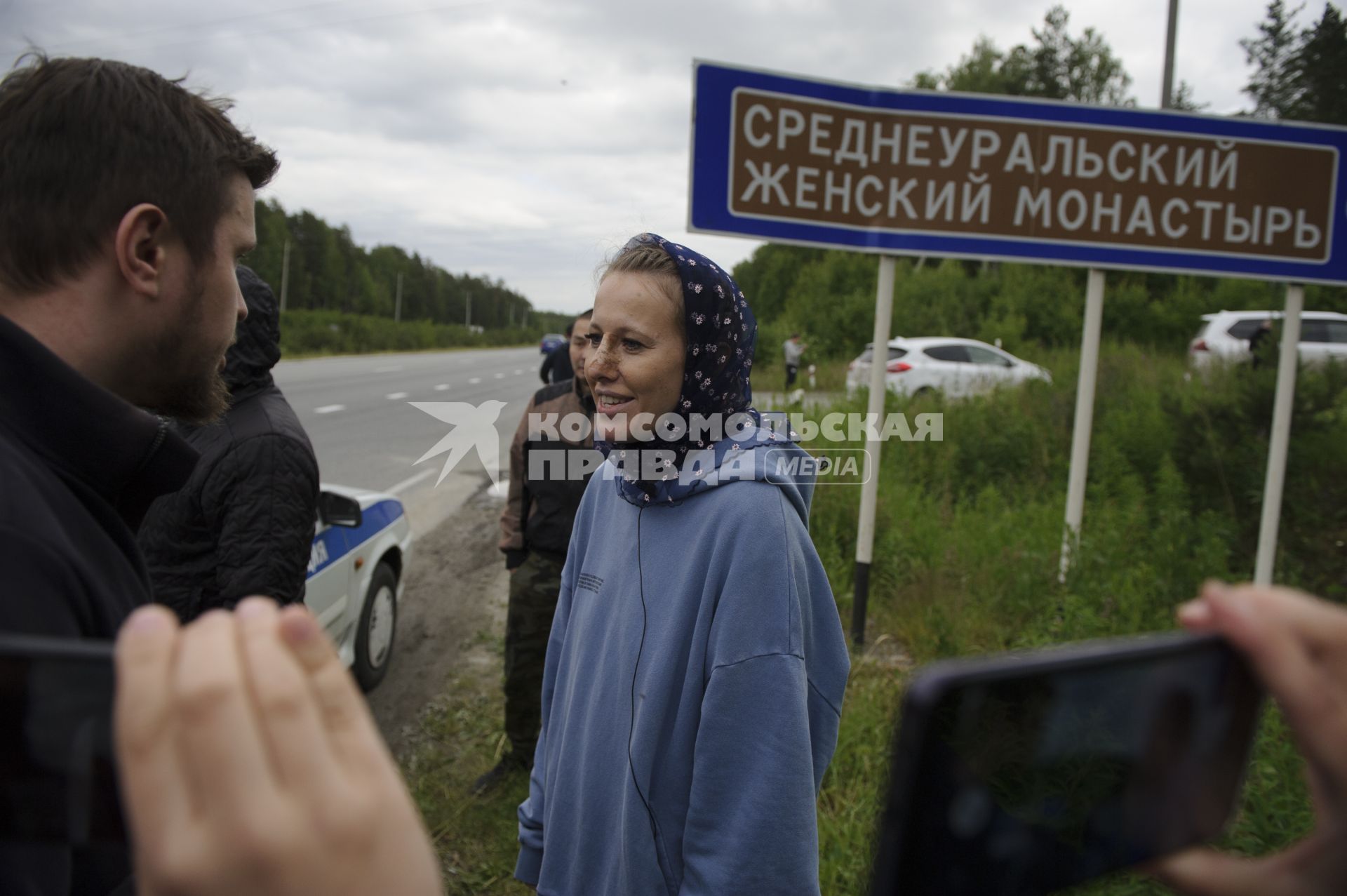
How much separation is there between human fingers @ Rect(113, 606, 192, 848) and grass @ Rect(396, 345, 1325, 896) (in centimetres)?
262

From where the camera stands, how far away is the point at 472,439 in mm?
13062

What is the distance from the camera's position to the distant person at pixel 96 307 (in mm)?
943

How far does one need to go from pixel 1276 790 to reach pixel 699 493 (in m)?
2.70

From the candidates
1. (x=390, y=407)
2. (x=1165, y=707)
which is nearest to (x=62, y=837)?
(x=1165, y=707)

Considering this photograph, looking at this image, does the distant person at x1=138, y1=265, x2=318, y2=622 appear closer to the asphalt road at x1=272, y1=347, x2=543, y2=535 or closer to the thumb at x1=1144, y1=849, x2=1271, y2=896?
the thumb at x1=1144, y1=849, x2=1271, y2=896

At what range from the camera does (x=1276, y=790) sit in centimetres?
314

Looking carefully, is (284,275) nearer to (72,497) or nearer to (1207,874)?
(72,497)

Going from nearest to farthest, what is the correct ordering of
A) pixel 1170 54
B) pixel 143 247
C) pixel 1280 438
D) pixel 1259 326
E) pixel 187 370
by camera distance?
pixel 143 247 < pixel 187 370 < pixel 1280 438 < pixel 1170 54 < pixel 1259 326

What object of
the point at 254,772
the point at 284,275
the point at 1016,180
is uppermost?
the point at 284,275

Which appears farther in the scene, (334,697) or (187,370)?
(187,370)

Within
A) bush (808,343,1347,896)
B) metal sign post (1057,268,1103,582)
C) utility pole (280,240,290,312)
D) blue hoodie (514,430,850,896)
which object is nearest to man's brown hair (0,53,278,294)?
blue hoodie (514,430,850,896)

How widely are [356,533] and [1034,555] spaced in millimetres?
3784

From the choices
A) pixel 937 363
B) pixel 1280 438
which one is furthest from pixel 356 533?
pixel 937 363

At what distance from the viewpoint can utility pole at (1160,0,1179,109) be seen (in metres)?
10.3
